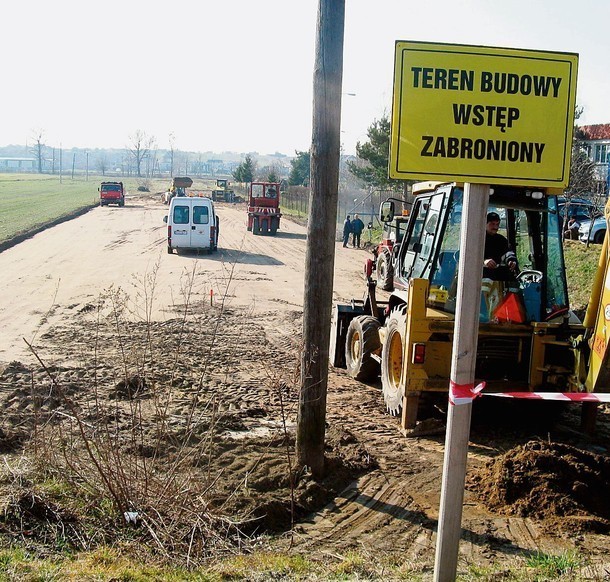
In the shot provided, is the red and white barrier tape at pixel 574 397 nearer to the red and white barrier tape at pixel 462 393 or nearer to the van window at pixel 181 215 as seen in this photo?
the red and white barrier tape at pixel 462 393

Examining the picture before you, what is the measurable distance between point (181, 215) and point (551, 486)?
22667mm

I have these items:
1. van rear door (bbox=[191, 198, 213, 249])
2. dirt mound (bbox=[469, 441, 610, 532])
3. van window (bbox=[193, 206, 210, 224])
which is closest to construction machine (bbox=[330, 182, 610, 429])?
dirt mound (bbox=[469, 441, 610, 532])

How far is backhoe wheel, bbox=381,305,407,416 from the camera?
883 centimetres

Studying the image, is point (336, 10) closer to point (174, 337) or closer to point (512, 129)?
point (512, 129)

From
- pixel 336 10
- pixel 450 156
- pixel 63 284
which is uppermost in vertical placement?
pixel 336 10

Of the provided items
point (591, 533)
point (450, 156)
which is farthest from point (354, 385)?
point (450, 156)

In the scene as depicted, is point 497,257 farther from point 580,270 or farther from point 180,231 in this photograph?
point 180,231

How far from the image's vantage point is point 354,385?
10.5 m

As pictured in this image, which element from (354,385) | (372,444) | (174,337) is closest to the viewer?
(372,444)

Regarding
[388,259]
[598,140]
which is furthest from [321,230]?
[598,140]

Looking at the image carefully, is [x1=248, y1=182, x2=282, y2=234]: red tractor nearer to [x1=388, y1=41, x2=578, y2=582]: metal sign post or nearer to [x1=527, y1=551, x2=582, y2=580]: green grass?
[x1=527, y1=551, x2=582, y2=580]: green grass

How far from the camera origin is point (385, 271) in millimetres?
11797

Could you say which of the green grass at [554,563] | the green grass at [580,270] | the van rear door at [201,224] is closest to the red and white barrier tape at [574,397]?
the green grass at [554,563]

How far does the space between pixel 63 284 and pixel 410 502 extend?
613 inches
